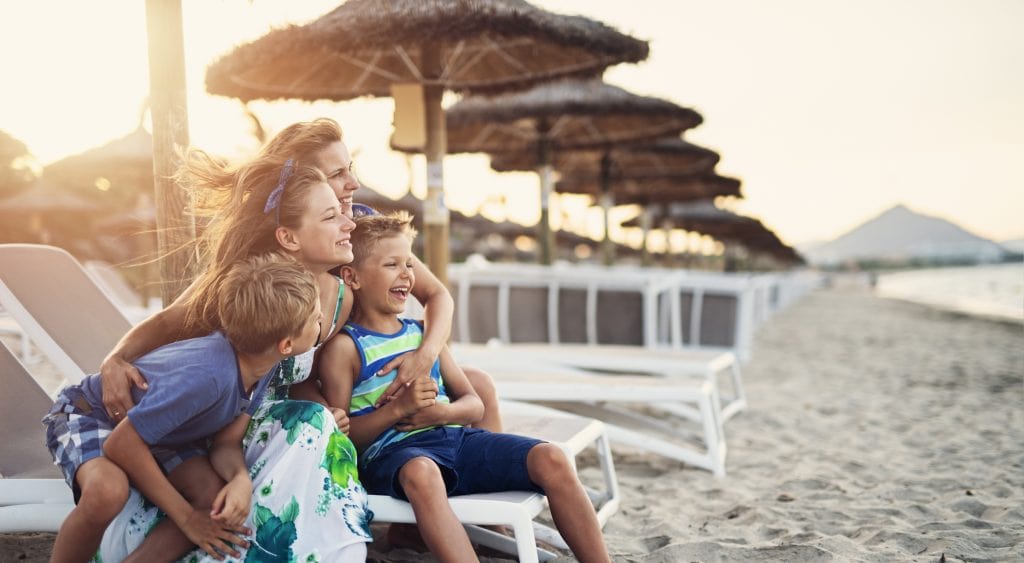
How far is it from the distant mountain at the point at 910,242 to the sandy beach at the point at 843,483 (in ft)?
217

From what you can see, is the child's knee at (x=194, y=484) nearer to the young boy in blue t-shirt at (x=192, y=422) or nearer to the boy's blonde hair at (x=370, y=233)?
the young boy in blue t-shirt at (x=192, y=422)

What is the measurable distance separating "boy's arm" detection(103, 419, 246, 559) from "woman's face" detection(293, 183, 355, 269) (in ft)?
2.00

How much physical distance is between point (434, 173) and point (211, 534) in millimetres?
3533

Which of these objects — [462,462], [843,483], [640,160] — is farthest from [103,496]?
[640,160]

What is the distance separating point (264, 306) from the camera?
1.83m

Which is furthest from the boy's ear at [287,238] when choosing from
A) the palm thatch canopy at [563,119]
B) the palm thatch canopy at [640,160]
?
the palm thatch canopy at [640,160]

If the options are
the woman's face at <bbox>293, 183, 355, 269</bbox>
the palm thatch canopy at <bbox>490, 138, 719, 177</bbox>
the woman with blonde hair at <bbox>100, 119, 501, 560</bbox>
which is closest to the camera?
the woman with blonde hair at <bbox>100, 119, 501, 560</bbox>

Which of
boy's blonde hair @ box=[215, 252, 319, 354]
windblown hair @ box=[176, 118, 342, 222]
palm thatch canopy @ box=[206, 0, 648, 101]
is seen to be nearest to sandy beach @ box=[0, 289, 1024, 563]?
boy's blonde hair @ box=[215, 252, 319, 354]

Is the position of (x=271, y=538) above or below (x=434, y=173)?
below

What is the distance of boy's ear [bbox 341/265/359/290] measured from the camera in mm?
2301

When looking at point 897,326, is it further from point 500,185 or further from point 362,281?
point 362,281

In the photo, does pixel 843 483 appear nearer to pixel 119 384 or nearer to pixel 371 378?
pixel 371 378

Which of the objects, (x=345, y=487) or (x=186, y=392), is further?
(x=345, y=487)

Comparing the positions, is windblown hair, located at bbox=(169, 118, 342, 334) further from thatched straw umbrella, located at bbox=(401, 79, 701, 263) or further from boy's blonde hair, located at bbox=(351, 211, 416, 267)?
thatched straw umbrella, located at bbox=(401, 79, 701, 263)
